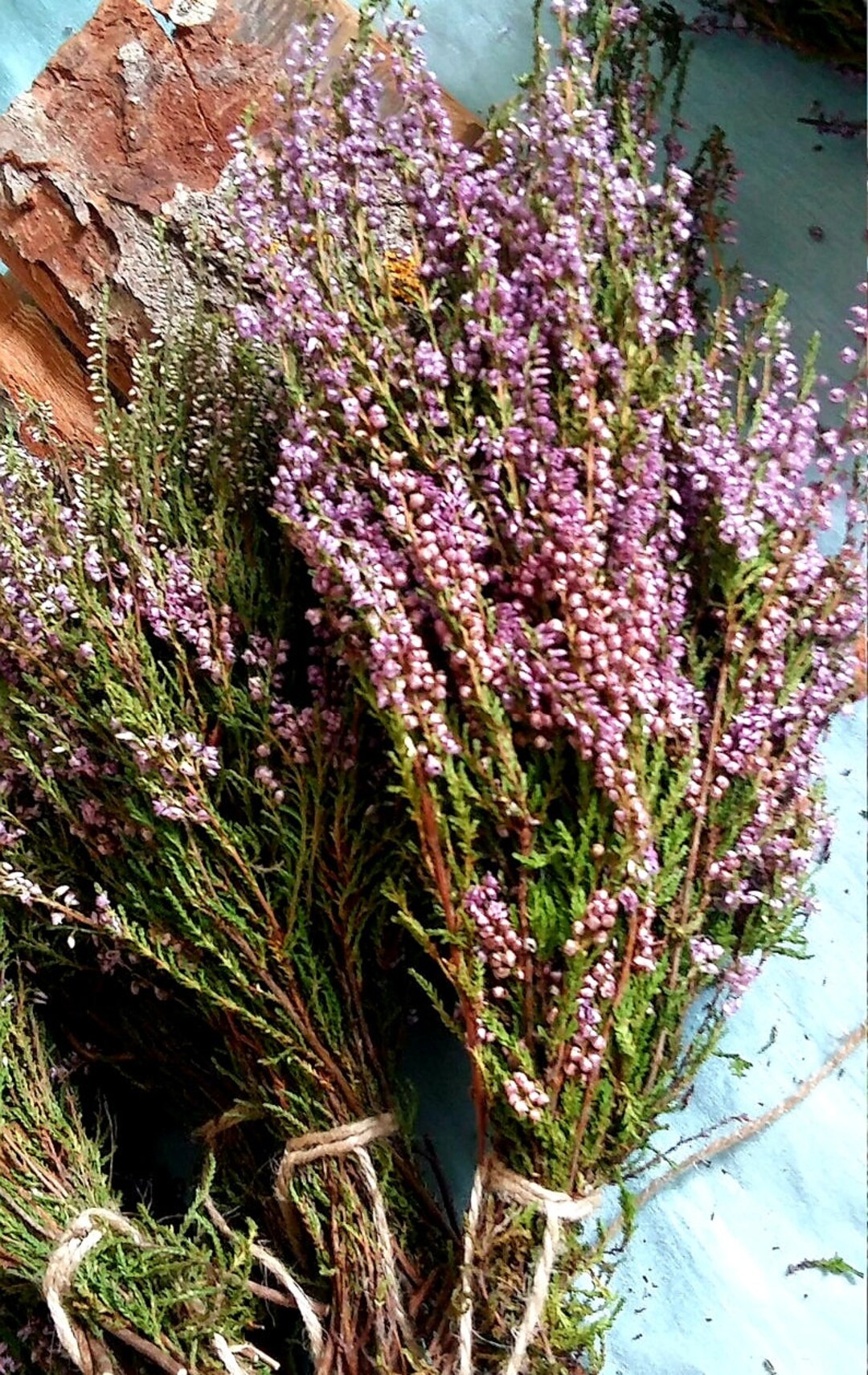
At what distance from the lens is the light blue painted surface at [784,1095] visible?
1.07 m

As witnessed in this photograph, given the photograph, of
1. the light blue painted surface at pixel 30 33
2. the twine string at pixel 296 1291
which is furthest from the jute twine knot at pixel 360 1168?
the light blue painted surface at pixel 30 33

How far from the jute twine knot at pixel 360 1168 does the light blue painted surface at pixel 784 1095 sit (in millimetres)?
170

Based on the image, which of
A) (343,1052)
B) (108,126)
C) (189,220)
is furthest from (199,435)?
(343,1052)

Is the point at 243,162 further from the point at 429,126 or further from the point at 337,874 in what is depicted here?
the point at 337,874

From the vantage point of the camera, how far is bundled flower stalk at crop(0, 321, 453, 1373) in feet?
3.14

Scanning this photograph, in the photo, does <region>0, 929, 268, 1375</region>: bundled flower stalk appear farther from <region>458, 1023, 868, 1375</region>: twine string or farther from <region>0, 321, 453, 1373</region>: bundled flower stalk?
<region>458, 1023, 868, 1375</region>: twine string

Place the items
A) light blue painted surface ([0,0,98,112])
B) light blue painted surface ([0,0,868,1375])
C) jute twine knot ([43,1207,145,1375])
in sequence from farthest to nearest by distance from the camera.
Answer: light blue painted surface ([0,0,98,112]) < light blue painted surface ([0,0,868,1375]) < jute twine knot ([43,1207,145,1375])

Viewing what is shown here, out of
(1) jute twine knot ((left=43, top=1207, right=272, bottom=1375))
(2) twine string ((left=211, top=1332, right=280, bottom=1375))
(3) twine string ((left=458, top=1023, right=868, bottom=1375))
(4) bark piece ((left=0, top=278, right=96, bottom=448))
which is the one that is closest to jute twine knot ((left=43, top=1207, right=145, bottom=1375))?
(1) jute twine knot ((left=43, top=1207, right=272, bottom=1375))

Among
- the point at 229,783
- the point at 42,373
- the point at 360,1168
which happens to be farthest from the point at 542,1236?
the point at 42,373

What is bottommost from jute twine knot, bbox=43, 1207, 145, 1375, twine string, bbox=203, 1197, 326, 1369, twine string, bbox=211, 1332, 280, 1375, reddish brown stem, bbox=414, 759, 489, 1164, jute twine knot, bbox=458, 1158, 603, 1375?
jute twine knot, bbox=43, 1207, 145, 1375

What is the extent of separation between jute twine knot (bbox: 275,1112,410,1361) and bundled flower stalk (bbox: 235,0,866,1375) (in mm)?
65

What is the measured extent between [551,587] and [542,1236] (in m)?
0.49

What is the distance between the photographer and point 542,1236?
0.92 metres

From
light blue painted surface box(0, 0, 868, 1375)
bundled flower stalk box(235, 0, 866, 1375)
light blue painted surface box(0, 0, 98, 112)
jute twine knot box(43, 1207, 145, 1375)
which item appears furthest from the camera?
light blue painted surface box(0, 0, 98, 112)
